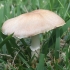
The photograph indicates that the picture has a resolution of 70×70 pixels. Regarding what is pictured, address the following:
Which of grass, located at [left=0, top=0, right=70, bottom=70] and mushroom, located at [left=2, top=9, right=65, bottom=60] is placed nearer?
mushroom, located at [left=2, top=9, right=65, bottom=60]

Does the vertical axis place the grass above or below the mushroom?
below

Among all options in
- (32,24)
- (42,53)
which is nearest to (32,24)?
(32,24)

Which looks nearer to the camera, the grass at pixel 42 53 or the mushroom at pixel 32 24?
the mushroom at pixel 32 24

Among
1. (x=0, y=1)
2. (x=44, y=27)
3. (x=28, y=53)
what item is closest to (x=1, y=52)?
(x=28, y=53)

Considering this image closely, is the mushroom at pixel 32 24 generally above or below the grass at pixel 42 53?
above

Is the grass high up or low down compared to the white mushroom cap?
down

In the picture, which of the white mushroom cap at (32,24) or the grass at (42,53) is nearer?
the white mushroom cap at (32,24)

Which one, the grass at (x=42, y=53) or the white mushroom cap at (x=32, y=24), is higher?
the white mushroom cap at (x=32, y=24)

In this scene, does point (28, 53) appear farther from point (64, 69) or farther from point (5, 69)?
point (64, 69)
